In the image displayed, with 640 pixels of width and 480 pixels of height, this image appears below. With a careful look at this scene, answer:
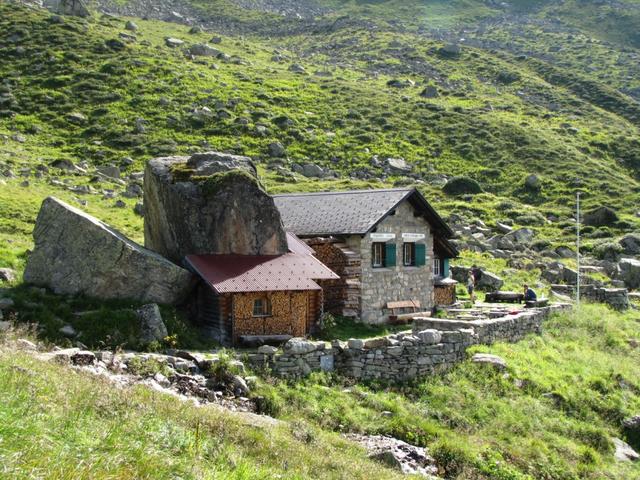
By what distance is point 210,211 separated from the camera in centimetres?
2198

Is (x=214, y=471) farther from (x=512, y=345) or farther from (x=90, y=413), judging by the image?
(x=512, y=345)

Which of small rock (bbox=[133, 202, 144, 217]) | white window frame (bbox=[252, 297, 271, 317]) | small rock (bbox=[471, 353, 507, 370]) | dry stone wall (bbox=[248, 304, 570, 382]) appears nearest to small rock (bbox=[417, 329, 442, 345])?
dry stone wall (bbox=[248, 304, 570, 382])

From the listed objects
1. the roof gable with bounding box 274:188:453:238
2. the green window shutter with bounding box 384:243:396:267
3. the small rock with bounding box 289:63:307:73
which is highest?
the small rock with bounding box 289:63:307:73

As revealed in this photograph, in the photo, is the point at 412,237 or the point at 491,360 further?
the point at 412,237

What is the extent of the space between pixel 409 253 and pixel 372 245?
7.60ft

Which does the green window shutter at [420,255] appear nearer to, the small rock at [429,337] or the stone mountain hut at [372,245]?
the stone mountain hut at [372,245]

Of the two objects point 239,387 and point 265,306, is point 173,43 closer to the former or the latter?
point 265,306

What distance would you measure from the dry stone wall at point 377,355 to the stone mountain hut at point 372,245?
4.29 meters

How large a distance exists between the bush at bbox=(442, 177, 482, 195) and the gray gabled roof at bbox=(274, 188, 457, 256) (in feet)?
98.9

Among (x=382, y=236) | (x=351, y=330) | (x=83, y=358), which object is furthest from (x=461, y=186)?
(x=83, y=358)

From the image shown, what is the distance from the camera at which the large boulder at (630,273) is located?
4203cm

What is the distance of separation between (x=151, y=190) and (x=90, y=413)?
1470 centimetres

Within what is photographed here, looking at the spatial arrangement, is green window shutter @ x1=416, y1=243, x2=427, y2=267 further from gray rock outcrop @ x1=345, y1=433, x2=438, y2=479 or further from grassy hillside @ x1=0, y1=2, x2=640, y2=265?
grassy hillside @ x1=0, y1=2, x2=640, y2=265

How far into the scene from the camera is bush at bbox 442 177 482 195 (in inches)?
2346
